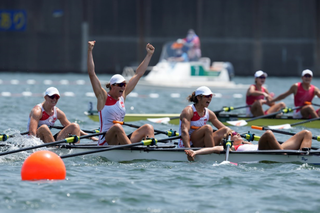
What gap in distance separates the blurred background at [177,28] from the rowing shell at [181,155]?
2603cm

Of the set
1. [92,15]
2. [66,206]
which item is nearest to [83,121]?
[66,206]

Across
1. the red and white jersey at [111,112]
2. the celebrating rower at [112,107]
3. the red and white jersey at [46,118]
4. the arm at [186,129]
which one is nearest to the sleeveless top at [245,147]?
the arm at [186,129]

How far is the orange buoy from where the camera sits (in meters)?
7.37

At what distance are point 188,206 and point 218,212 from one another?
360mm

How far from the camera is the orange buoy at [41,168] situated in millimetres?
7371

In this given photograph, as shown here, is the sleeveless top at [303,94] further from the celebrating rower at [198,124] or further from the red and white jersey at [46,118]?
the red and white jersey at [46,118]

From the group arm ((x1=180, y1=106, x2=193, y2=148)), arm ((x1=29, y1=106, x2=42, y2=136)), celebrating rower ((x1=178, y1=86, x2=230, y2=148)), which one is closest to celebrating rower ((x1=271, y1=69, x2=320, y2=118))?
celebrating rower ((x1=178, y1=86, x2=230, y2=148))

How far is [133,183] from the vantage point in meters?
7.43

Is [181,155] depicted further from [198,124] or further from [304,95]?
[304,95]

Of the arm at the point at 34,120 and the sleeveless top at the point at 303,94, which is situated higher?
the sleeveless top at the point at 303,94

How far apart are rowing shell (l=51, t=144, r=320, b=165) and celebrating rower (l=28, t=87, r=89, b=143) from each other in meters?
0.30

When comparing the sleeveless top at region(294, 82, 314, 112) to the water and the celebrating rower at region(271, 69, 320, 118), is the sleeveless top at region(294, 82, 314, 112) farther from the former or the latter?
the water

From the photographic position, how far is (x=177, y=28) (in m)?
34.7

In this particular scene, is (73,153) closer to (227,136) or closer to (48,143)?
(48,143)
